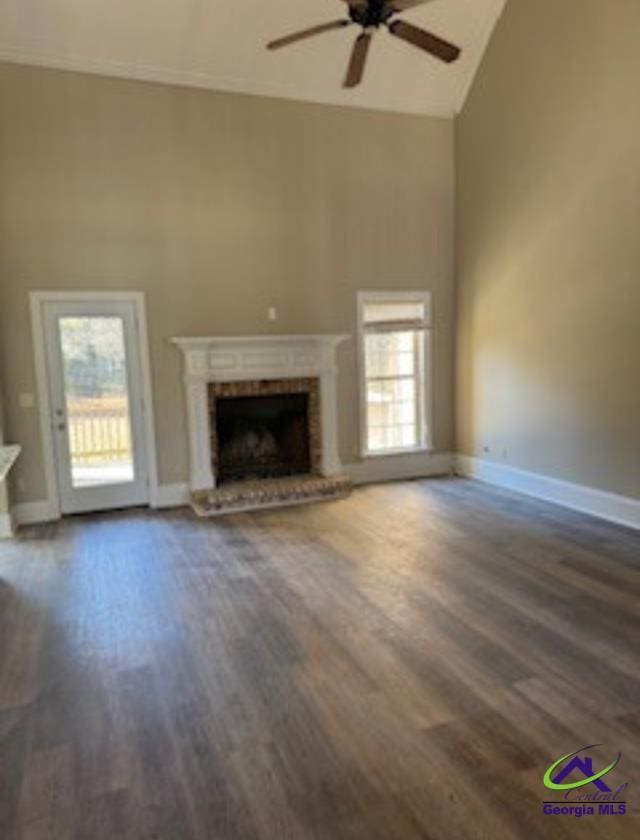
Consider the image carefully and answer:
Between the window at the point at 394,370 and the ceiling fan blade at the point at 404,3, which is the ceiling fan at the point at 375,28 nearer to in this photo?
the ceiling fan blade at the point at 404,3

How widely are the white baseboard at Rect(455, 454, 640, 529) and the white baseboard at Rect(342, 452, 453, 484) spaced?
0.68ft

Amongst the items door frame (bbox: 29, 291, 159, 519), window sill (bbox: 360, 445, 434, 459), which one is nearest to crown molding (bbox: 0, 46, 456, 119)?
door frame (bbox: 29, 291, 159, 519)

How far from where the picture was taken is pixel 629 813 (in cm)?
206

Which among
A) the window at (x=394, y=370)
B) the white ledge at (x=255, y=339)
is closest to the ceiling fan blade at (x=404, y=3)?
the white ledge at (x=255, y=339)

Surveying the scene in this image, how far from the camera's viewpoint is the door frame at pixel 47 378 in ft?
18.4

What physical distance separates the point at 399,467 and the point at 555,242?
10.0 feet

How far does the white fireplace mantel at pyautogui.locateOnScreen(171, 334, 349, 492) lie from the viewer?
19.9 ft

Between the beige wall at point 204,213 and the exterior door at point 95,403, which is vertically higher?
the beige wall at point 204,213

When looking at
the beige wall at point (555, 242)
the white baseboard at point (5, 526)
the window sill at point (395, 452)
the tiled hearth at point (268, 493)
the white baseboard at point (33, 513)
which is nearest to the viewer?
the beige wall at point (555, 242)

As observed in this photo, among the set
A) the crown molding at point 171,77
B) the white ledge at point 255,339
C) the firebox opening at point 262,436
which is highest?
the crown molding at point 171,77

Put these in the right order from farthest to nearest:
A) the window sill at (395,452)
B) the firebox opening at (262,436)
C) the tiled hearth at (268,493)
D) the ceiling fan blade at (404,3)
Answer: the window sill at (395,452) → the firebox opening at (262,436) → the tiled hearth at (268,493) → the ceiling fan blade at (404,3)

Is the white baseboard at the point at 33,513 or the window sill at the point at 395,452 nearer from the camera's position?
the white baseboard at the point at 33,513

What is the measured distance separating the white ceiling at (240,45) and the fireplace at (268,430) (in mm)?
3121

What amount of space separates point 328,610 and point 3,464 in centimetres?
245
